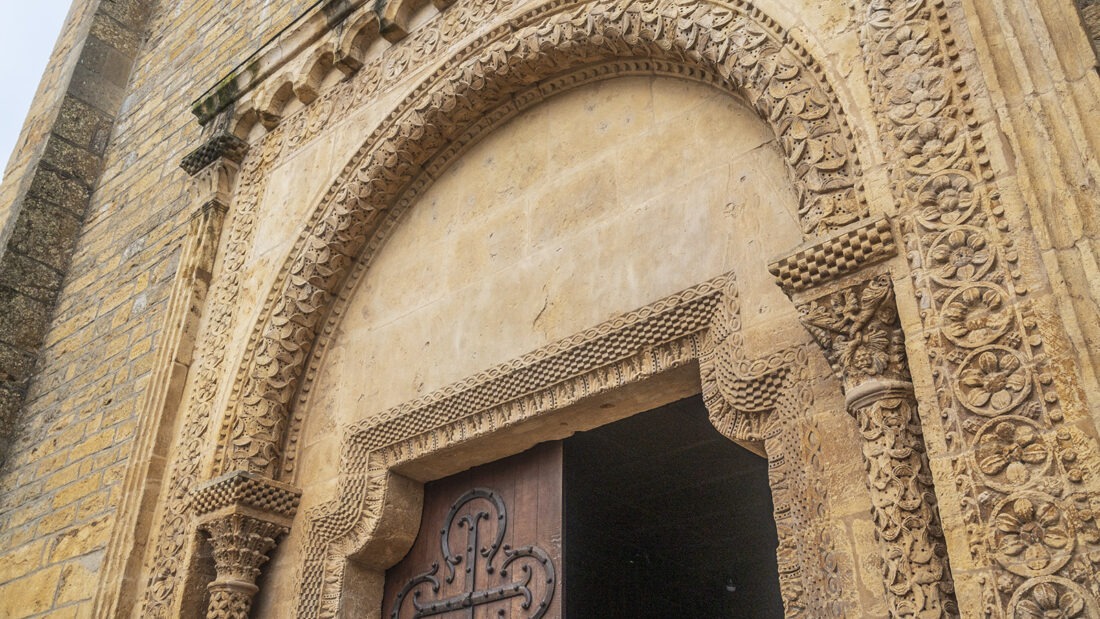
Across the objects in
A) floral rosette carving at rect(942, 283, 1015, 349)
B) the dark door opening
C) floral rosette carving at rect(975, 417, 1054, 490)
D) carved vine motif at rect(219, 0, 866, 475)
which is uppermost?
carved vine motif at rect(219, 0, 866, 475)

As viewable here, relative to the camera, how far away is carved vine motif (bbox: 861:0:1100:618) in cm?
194

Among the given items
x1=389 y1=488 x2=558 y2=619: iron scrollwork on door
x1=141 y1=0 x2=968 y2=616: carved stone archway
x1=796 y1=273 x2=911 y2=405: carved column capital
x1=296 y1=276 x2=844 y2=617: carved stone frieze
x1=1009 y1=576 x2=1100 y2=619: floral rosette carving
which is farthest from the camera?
x1=389 y1=488 x2=558 y2=619: iron scrollwork on door

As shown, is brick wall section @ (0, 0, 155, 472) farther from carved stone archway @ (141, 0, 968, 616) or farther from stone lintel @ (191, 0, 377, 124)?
carved stone archway @ (141, 0, 968, 616)

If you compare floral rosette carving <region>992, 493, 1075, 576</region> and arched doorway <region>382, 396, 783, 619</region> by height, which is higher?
arched doorway <region>382, 396, 783, 619</region>

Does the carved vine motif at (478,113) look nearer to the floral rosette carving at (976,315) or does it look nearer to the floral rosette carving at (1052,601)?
the floral rosette carving at (976,315)

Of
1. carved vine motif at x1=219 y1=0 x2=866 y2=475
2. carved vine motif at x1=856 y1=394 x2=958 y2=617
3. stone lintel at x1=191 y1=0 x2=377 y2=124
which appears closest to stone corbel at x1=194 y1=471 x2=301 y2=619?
carved vine motif at x1=219 y1=0 x2=866 y2=475

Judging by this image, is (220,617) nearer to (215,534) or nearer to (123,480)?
(215,534)

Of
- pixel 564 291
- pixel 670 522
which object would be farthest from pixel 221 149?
pixel 670 522

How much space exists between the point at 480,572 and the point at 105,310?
3.56 m

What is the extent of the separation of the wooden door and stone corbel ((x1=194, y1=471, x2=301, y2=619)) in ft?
1.88

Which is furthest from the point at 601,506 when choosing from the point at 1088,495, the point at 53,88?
the point at 53,88

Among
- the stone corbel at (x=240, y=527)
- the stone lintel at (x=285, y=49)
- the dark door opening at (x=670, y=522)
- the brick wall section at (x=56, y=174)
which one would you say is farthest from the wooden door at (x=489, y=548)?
the brick wall section at (x=56, y=174)

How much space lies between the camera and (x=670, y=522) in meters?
5.84

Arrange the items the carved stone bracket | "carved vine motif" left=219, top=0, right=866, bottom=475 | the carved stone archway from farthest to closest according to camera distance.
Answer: the carved stone bracket
"carved vine motif" left=219, top=0, right=866, bottom=475
the carved stone archway
